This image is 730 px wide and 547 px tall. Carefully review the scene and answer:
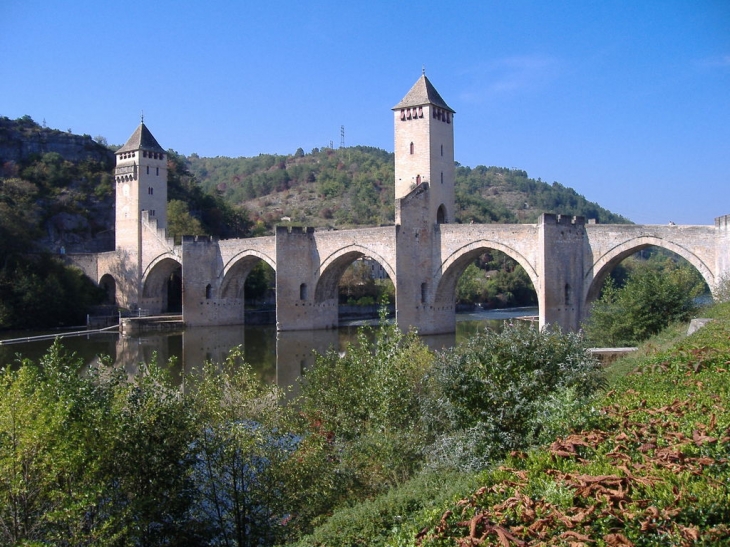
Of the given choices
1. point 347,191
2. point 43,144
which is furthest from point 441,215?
point 347,191

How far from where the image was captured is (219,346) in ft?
95.8

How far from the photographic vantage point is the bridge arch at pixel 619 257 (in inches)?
855

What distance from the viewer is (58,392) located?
29.0ft

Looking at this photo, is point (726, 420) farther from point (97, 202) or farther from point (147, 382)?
point (97, 202)

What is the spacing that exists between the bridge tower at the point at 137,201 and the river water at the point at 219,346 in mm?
7895

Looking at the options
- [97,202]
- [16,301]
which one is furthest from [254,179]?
[16,301]

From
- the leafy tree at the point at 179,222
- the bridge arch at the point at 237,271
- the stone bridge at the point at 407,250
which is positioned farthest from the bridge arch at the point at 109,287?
the bridge arch at the point at 237,271

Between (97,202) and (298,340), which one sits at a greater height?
(97,202)

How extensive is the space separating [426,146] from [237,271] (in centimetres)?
1437

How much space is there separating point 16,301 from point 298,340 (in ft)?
49.3

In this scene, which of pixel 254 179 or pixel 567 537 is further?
pixel 254 179

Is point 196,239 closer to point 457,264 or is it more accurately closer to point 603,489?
point 457,264

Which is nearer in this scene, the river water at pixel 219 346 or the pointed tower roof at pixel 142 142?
the river water at pixel 219 346

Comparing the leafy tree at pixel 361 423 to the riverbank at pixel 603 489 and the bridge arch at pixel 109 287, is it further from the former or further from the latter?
the bridge arch at pixel 109 287
